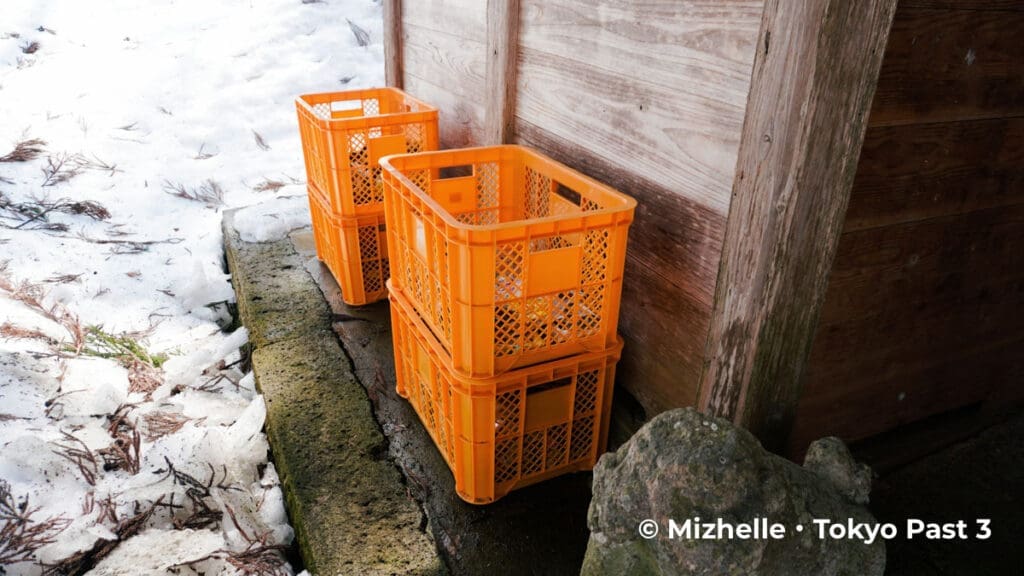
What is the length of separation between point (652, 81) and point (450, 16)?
6.90 ft

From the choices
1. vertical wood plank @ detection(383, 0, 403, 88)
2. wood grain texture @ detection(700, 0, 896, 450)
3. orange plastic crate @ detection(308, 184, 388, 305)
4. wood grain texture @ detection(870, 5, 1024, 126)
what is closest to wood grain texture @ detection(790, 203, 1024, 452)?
wood grain texture @ detection(700, 0, 896, 450)

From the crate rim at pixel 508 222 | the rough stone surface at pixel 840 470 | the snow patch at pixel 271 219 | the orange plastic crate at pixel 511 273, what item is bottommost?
the snow patch at pixel 271 219

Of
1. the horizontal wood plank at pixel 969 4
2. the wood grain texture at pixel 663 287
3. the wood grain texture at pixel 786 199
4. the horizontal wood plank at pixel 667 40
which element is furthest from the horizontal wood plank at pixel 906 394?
the horizontal wood plank at pixel 969 4

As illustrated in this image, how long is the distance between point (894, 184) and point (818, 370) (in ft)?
2.24

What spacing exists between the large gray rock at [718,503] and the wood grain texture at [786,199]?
1.57ft

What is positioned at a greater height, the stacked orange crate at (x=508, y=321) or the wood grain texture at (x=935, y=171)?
the wood grain texture at (x=935, y=171)

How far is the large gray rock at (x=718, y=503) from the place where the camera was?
143cm

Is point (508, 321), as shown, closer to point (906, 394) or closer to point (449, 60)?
point (906, 394)

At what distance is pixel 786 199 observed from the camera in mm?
1823

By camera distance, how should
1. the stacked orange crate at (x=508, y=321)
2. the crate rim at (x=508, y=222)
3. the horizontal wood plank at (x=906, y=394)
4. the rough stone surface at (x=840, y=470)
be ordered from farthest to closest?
the horizontal wood plank at (x=906, y=394) → the stacked orange crate at (x=508, y=321) → the crate rim at (x=508, y=222) → the rough stone surface at (x=840, y=470)

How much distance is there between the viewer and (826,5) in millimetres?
1612

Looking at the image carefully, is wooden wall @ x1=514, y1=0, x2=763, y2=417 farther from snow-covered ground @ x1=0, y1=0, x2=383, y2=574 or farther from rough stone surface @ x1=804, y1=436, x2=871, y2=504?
snow-covered ground @ x1=0, y1=0, x2=383, y2=574

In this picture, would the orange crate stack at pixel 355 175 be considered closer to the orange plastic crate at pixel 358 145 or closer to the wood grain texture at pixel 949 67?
the orange plastic crate at pixel 358 145

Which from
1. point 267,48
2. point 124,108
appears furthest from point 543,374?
point 267,48
